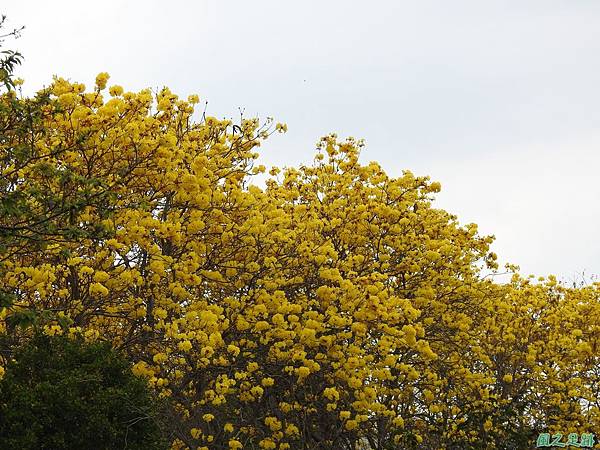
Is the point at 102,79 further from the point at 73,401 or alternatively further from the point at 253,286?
the point at 73,401

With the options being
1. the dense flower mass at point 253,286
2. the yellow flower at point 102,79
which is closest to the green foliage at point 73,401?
the dense flower mass at point 253,286

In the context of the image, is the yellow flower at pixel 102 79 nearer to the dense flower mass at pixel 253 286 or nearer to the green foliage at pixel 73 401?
the dense flower mass at pixel 253 286

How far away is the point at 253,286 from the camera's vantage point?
39.4ft

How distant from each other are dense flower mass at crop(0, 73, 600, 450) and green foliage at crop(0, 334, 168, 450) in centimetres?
54

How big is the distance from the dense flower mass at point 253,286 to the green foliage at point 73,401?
538 millimetres

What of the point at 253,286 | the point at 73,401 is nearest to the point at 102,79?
the point at 253,286

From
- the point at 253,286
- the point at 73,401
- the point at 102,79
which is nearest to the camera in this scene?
the point at 73,401

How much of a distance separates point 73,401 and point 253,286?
413 centimetres

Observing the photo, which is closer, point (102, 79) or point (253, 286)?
point (102, 79)

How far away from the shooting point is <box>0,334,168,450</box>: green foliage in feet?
27.1

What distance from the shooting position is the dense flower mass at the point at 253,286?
10.6m

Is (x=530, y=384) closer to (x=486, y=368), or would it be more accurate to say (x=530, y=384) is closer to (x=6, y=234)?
(x=486, y=368)

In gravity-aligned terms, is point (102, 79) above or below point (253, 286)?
above

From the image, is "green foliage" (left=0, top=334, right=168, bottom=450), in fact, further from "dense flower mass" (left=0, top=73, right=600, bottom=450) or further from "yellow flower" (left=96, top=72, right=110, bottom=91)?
"yellow flower" (left=96, top=72, right=110, bottom=91)
